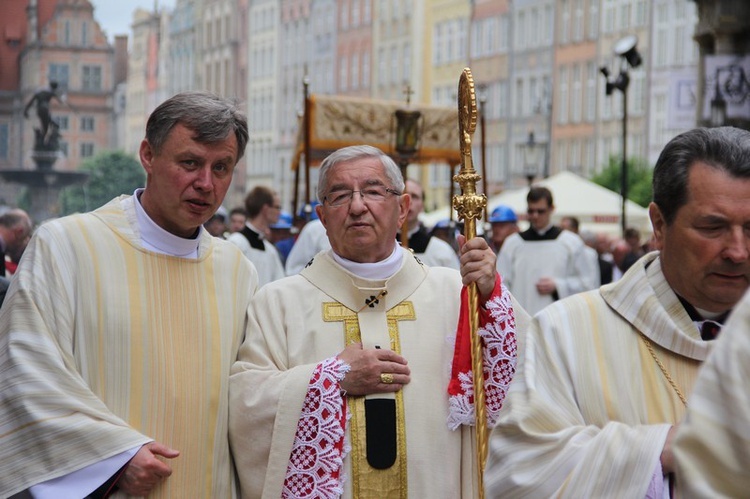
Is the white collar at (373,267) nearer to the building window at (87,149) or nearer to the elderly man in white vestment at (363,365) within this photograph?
the elderly man in white vestment at (363,365)

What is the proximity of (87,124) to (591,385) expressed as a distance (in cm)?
3900

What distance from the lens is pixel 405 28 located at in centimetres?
7231

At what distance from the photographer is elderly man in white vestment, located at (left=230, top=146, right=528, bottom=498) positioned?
4797 millimetres

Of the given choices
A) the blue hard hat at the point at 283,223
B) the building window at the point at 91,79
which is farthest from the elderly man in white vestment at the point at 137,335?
the building window at the point at 91,79

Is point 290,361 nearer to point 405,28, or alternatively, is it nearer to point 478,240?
point 478,240

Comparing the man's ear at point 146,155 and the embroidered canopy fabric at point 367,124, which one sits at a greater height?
the embroidered canopy fabric at point 367,124

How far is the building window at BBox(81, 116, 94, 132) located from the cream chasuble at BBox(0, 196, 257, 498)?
35734mm

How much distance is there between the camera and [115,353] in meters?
4.77

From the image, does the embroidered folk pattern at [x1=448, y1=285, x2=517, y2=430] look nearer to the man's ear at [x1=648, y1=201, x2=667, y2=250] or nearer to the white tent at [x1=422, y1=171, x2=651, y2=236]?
the man's ear at [x1=648, y1=201, x2=667, y2=250]

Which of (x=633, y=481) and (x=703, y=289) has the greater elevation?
(x=703, y=289)

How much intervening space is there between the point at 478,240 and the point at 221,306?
0.88 meters

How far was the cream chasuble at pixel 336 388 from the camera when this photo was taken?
479cm

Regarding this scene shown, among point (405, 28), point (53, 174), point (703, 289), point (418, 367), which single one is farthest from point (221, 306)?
point (405, 28)

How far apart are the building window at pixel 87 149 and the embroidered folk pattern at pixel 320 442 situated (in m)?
31.7
